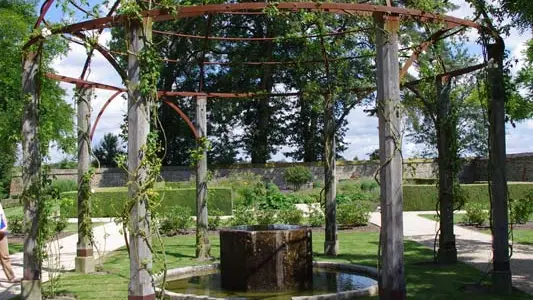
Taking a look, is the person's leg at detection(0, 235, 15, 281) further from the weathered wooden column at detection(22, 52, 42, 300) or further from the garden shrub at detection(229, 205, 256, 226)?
the garden shrub at detection(229, 205, 256, 226)

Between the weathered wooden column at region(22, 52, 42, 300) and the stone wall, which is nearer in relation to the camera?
the weathered wooden column at region(22, 52, 42, 300)

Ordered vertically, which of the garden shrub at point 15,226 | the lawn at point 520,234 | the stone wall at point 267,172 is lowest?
the lawn at point 520,234

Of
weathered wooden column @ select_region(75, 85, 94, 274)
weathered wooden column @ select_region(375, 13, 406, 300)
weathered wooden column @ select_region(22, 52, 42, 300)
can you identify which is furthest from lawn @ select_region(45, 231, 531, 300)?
weathered wooden column @ select_region(375, 13, 406, 300)

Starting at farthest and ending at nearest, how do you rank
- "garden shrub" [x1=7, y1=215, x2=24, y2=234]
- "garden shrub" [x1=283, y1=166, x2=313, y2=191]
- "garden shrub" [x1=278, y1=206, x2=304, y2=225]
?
"garden shrub" [x1=283, y1=166, x2=313, y2=191], "garden shrub" [x1=7, y1=215, x2=24, y2=234], "garden shrub" [x1=278, y1=206, x2=304, y2=225]

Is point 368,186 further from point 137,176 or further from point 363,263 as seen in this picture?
point 137,176

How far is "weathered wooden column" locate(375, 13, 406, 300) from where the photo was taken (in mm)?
5969

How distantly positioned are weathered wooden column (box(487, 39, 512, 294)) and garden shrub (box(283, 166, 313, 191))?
2065 cm

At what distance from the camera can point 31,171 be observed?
7.27 metres

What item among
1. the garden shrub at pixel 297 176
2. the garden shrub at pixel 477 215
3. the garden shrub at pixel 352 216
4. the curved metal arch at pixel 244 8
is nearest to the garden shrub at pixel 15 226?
the garden shrub at pixel 352 216

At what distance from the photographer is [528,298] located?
276 inches

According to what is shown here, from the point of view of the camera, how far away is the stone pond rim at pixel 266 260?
785 cm

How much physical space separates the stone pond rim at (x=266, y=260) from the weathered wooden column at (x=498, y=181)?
2.60 m

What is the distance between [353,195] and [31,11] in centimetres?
1609

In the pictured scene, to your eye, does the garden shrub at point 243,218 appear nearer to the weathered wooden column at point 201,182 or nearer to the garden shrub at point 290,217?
the garden shrub at point 290,217
